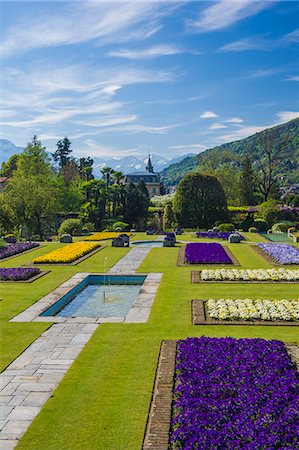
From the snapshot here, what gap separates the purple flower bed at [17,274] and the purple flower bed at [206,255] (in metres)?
8.37

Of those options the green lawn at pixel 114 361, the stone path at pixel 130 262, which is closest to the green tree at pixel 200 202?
the stone path at pixel 130 262

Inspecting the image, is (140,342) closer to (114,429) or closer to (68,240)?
(114,429)

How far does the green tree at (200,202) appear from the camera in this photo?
46438mm

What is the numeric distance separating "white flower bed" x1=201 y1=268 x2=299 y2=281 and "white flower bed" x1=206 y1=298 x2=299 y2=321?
372cm

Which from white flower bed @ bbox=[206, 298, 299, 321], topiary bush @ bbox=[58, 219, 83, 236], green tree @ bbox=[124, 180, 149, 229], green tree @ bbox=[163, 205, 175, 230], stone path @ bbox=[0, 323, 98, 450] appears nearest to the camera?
stone path @ bbox=[0, 323, 98, 450]

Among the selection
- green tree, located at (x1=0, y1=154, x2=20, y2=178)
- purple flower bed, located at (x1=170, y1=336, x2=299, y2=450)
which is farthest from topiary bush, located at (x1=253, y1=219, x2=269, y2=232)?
green tree, located at (x1=0, y1=154, x2=20, y2=178)

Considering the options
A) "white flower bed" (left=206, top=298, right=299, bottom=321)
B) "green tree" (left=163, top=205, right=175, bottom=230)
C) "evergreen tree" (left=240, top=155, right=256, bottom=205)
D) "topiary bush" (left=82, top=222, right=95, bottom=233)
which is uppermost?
"evergreen tree" (left=240, top=155, right=256, bottom=205)

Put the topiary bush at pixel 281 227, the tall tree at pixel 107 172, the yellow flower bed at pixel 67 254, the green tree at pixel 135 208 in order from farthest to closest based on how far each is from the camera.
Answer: the tall tree at pixel 107 172 → the green tree at pixel 135 208 → the topiary bush at pixel 281 227 → the yellow flower bed at pixel 67 254

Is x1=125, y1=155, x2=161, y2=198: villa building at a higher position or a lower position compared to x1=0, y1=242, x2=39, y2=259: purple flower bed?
higher

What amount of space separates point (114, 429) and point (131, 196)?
4218 cm

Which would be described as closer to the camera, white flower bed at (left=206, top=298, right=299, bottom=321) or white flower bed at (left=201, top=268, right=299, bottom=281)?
white flower bed at (left=206, top=298, right=299, bottom=321)

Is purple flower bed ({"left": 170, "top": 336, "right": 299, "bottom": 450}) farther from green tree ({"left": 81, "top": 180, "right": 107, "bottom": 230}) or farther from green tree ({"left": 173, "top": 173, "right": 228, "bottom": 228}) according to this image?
green tree ({"left": 81, "top": 180, "right": 107, "bottom": 230})

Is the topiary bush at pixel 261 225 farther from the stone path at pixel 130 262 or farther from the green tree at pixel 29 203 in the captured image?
the green tree at pixel 29 203

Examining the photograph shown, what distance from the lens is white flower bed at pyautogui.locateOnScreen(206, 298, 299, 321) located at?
1398cm
